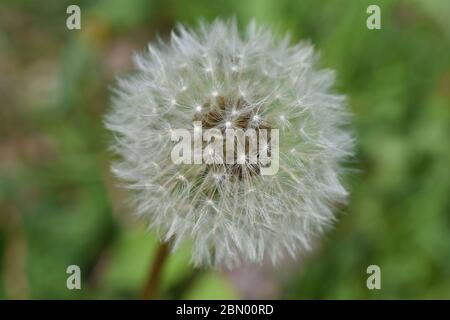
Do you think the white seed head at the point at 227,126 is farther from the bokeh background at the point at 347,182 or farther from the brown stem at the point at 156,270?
the bokeh background at the point at 347,182

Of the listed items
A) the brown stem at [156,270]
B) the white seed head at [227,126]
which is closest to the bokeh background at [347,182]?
the brown stem at [156,270]

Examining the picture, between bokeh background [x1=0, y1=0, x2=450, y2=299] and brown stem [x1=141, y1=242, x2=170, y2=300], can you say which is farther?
bokeh background [x1=0, y1=0, x2=450, y2=299]

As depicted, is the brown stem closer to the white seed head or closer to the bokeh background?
the white seed head

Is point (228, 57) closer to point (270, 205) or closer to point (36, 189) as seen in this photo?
point (270, 205)

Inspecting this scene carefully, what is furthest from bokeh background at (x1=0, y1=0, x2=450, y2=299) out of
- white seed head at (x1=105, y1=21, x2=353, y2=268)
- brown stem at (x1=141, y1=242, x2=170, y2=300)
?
white seed head at (x1=105, y1=21, x2=353, y2=268)

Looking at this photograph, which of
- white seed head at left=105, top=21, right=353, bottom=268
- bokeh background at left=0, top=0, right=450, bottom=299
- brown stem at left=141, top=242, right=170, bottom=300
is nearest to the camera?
white seed head at left=105, top=21, right=353, bottom=268
